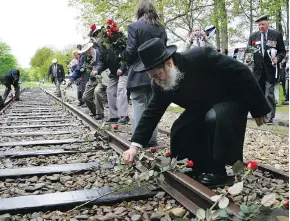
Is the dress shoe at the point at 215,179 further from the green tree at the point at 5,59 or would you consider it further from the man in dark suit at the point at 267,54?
the green tree at the point at 5,59

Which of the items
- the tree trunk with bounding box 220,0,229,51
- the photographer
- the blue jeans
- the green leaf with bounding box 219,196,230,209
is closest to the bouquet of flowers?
the photographer

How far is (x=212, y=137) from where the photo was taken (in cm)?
301

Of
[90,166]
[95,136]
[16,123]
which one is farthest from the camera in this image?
[16,123]

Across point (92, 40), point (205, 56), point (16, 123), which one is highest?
point (92, 40)

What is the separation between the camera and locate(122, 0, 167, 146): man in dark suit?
4734mm

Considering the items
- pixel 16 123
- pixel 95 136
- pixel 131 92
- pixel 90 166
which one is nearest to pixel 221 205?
pixel 90 166

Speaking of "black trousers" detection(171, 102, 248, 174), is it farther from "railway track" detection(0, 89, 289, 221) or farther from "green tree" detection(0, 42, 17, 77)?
"green tree" detection(0, 42, 17, 77)

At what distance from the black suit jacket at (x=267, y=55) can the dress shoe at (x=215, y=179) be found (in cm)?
453

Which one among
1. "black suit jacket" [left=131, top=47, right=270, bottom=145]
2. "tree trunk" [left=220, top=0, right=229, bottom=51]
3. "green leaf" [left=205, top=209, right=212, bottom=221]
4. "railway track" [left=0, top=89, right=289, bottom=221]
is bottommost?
"railway track" [left=0, top=89, right=289, bottom=221]

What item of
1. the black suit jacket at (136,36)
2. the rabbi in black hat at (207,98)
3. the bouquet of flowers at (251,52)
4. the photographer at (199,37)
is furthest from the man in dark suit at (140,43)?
the bouquet of flowers at (251,52)

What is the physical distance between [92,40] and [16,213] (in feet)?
17.4

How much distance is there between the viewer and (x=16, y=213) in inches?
101

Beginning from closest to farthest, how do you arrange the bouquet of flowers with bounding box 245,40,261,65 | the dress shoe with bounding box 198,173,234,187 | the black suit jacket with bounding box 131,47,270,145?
the black suit jacket with bounding box 131,47,270,145
the dress shoe with bounding box 198,173,234,187
the bouquet of flowers with bounding box 245,40,261,65

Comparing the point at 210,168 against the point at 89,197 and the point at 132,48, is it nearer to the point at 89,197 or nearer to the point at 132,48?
the point at 89,197
